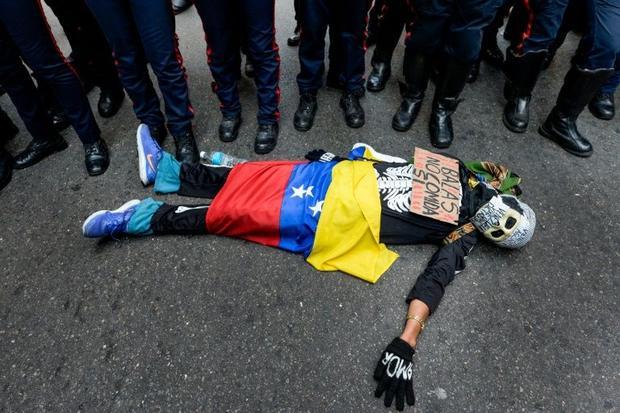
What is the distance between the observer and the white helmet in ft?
5.06

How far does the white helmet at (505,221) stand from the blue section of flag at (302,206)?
66cm

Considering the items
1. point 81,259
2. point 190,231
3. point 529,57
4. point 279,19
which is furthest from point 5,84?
point 529,57

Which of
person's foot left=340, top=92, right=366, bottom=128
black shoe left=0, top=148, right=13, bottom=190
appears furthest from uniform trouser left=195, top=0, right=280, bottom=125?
black shoe left=0, top=148, right=13, bottom=190

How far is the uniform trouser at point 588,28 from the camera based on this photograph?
1931 mm

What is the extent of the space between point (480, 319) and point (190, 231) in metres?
1.32

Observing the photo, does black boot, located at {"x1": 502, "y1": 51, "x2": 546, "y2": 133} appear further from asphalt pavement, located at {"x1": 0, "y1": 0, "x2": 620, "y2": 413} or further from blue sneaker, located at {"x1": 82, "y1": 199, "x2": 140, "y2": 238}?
blue sneaker, located at {"x1": 82, "y1": 199, "x2": 140, "y2": 238}

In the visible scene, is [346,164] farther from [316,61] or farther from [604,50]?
[604,50]

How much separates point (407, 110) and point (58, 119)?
7.05 feet

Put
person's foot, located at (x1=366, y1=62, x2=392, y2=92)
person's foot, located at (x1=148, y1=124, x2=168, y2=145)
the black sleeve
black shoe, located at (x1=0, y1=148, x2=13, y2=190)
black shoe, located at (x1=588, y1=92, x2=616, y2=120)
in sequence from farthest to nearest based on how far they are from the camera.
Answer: person's foot, located at (x1=366, y1=62, x2=392, y2=92) → black shoe, located at (x1=588, y1=92, x2=616, y2=120) → person's foot, located at (x1=148, y1=124, x2=168, y2=145) → black shoe, located at (x1=0, y1=148, x2=13, y2=190) → the black sleeve

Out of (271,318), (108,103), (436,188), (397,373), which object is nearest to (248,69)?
(108,103)

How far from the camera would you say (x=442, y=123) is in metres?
2.27

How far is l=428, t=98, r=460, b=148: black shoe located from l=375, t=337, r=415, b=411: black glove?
1.28 m

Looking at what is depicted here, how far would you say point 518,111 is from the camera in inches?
93.6

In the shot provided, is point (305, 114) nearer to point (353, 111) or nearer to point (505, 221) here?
point (353, 111)
